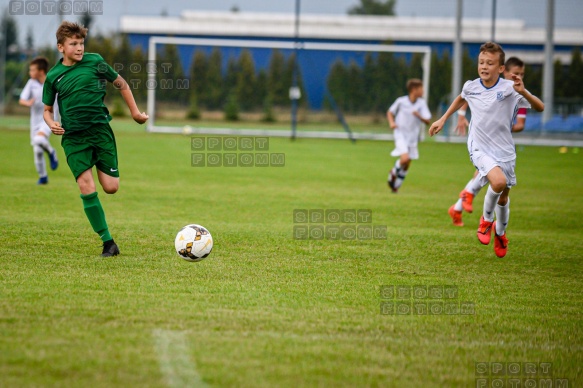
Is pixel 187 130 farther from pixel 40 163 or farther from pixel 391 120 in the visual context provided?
pixel 391 120

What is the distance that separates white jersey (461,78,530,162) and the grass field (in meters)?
1.20

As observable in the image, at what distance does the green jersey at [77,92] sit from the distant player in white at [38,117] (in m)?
6.55

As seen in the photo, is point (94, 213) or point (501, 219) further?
point (501, 219)

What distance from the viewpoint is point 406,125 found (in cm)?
1431

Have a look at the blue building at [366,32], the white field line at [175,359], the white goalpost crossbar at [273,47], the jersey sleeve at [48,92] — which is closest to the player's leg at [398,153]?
the jersey sleeve at [48,92]

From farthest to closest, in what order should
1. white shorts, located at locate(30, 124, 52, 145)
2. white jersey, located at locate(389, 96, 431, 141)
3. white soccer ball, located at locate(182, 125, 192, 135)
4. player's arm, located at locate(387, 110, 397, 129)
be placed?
1. white soccer ball, located at locate(182, 125, 192, 135)
2. white jersey, located at locate(389, 96, 431, 141)
3. player's arm, located at locate(387, 110, 397, 129)
4. white shorts, located at locate(30, 124, 52, 145)

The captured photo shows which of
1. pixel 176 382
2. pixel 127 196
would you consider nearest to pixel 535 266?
pixel 176 382

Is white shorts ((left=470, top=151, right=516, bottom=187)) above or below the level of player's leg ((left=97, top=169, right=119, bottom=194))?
above

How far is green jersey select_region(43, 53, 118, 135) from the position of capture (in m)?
6.99

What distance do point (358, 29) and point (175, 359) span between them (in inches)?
1448

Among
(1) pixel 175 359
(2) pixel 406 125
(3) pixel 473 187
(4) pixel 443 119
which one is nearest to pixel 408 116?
(2) pixel 406 125

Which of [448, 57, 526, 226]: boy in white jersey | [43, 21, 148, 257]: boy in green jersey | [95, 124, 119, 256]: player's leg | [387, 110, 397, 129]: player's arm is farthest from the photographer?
[387, 110, 397, 129]: player's arm

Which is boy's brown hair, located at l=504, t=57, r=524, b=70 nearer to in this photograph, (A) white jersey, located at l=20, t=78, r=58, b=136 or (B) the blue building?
(A) white jersey, located at l=20, t=78, r=58, b=136

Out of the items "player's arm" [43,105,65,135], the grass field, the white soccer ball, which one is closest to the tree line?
the white soccer ball
